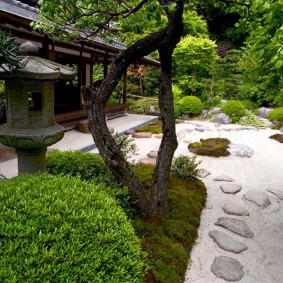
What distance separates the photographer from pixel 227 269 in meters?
2.61

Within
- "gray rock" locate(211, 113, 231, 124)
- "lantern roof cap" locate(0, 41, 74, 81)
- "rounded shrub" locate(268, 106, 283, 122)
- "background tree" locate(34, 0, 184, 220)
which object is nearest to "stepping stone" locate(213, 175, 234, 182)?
"background tree" locate(34, 0, 184, 220)

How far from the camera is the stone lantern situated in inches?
108

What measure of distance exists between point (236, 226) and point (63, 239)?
8.36 feet

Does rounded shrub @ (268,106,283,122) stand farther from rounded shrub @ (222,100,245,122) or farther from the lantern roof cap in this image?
the lantern roof cap

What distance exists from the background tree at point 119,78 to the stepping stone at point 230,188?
1.68m

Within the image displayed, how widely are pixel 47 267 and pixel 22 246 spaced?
20 centimetres

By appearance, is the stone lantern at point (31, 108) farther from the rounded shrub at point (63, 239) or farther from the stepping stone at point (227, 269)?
the stepping stone at point (227, 269)

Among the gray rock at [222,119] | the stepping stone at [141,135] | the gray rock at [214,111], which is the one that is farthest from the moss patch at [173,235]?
the gray rock at [214,111]

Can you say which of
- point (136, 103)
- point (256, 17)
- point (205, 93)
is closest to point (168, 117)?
point (256, 17)

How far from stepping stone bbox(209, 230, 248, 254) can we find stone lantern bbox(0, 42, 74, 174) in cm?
216

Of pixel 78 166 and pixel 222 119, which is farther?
pixel 222 119

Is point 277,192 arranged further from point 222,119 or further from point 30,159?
point 222,119

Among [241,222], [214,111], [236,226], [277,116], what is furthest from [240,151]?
[214,111]

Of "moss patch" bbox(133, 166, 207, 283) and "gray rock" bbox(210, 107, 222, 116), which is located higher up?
"moss patch" bbox(133, 166, 207, 283)
